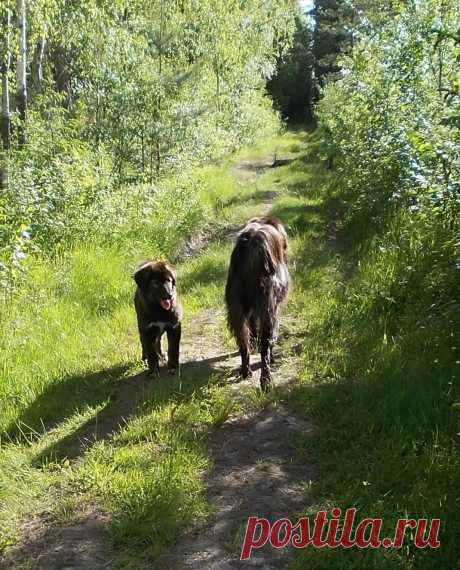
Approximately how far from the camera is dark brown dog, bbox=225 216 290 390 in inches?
177

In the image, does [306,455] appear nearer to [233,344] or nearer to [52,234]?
[233,344]

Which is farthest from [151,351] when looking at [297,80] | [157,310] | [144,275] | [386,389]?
[297,80]

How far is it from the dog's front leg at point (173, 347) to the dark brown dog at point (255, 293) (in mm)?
553

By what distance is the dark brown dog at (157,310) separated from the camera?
4840 millimetres

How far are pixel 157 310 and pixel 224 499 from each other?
2191mm

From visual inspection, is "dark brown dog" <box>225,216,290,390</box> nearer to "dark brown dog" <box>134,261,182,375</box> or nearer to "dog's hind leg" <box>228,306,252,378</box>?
"dog's hind leg" <box>228,306,252,378</box>

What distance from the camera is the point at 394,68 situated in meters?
8.00

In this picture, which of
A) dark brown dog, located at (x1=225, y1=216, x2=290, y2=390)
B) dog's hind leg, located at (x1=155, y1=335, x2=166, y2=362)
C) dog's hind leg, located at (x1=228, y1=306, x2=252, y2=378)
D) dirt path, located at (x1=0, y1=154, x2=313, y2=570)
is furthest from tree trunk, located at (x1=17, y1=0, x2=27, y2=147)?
dirt path, located at (x1=0, y1=154, x2=313, y2=570)

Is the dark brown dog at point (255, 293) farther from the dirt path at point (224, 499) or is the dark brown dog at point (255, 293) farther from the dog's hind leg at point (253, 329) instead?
the dirt path at point (224, 499)

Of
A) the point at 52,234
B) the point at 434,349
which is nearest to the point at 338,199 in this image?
the point at 52,234

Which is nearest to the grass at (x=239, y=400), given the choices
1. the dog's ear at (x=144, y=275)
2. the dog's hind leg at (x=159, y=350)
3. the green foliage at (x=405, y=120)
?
the dog's hind leg at (x=159, y=350)

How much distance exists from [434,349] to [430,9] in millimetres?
5680

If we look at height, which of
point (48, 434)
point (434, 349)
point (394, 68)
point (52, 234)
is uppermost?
point (394, 68)

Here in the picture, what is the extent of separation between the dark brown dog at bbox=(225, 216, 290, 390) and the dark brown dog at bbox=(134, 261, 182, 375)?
56cm
